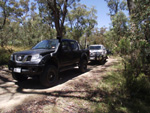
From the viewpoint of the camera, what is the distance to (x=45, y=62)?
13.2 ft

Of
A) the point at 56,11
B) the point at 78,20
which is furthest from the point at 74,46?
the point at 78,20

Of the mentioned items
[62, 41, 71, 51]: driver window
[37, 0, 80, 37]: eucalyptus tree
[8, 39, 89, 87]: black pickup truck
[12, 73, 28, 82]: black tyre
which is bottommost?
[12, 73, 28, 82]: black tyre

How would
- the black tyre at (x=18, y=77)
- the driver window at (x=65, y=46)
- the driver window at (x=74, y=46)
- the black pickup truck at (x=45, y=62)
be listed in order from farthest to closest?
the driver window at (x=74, y=46)
the driver window at (x=65, y=46)
the black tyre at (x=18, y=77)
the black pickup truck at (x=45, y=62)

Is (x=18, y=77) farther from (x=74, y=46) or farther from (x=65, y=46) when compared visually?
(x=74, y=46)

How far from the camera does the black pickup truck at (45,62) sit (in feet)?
12.6

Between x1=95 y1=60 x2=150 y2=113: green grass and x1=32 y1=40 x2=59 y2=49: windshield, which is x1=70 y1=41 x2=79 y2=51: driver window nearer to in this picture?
x1=32 y1=40 x2=59 y2=49: windshield

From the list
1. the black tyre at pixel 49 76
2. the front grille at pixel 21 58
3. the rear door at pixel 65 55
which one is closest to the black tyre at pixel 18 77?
the front grille at pixel 21 58

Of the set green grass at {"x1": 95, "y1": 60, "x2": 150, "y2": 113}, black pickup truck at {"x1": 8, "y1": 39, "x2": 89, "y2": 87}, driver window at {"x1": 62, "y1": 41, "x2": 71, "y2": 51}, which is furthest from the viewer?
driver window at {"x1": 62, "y1": 41, "x2": 71, "y2": 51}

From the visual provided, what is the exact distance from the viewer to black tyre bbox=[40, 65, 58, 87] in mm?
4016

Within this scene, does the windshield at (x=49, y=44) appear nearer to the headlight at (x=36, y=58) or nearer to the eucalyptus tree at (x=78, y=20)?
the headlight at (x=36, y=58)

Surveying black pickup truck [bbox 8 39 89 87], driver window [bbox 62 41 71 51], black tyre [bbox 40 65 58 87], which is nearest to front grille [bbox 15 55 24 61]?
black pickup truck [bbox 8 39 89 87]

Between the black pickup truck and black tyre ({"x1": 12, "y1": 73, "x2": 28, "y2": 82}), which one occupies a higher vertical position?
the black pickup truck

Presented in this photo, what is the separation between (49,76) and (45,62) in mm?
567

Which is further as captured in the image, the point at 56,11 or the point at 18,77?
the point at 56,11
